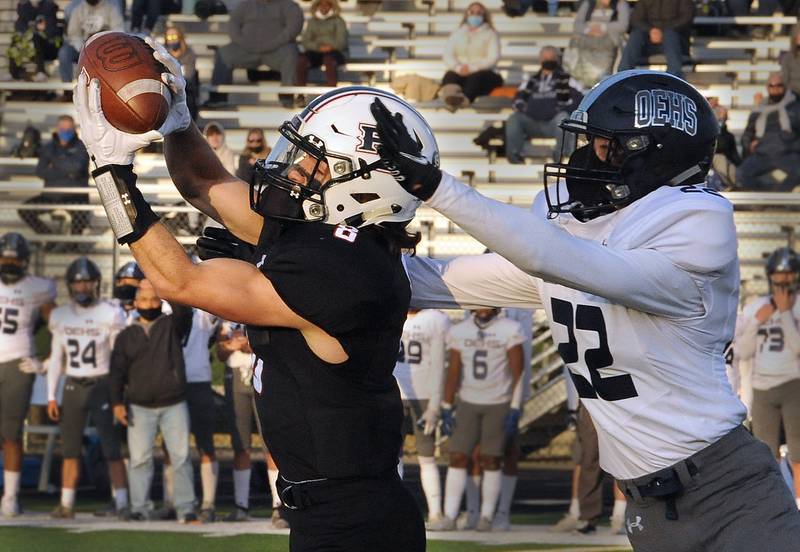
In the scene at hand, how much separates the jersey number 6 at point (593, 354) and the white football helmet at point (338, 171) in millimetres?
481

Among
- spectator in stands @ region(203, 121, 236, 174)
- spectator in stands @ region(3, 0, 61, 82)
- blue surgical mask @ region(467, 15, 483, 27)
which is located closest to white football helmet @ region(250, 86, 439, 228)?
spectator in stands @ region(203, 121, 236, 174)

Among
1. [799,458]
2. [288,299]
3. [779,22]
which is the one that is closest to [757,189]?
[779,22]

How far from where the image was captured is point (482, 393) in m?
8.74

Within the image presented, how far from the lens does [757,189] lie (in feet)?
39.1

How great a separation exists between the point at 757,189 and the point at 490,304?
8.91 m

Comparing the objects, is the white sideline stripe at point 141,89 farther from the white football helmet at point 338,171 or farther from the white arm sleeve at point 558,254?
the white arm sleeve at point 558,254

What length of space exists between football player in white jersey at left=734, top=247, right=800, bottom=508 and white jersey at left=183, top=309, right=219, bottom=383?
359 cm

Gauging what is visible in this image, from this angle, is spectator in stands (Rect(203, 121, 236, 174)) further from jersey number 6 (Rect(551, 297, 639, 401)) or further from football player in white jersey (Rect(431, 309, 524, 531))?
jersey number 6 (Rect(551, 297, 639, 401))

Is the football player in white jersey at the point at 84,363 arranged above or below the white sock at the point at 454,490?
above

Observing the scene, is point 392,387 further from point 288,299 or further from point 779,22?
point 779,22

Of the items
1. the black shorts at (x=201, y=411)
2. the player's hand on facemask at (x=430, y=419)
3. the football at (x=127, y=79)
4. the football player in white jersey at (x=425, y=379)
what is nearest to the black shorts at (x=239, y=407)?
the black shorts at (x=201, y=411)

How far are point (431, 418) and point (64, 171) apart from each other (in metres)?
5.27

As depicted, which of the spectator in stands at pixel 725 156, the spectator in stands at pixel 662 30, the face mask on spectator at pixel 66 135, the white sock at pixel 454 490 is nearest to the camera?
the white sock at pixel 454 490

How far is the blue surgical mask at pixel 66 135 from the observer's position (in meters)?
12.4
